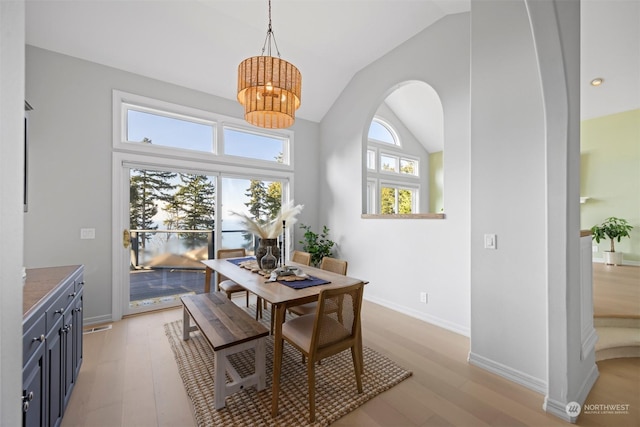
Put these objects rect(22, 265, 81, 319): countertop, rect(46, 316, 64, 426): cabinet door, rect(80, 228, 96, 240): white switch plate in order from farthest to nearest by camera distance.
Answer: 1. rect(80, 228, 96, 240): white switch plate
2. rect(46, 316, 64, 426): cabinet door
3. rect(22, 265, 81, 319): countertop

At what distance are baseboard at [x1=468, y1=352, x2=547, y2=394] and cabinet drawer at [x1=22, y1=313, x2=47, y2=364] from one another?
2.96 metres

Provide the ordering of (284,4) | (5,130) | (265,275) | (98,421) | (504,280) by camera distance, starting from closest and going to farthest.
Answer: (5,130)
(98,421)
(504,280)
(265,275)
(284,4)

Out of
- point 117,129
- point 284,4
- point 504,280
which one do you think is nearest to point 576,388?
point 504,280

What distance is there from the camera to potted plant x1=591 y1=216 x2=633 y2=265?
15.9 ft

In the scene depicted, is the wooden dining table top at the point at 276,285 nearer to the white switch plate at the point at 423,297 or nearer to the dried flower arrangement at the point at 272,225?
the dried flower arrangement at the point at 272,225

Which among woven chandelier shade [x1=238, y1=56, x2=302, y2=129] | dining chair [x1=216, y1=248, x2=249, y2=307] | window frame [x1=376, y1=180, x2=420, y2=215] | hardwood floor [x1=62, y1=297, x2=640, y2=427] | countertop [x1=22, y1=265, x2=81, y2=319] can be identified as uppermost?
woven chandelier shade [x1=238, y1=56, x2=302, y2=129]

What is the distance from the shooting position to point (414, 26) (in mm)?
3303

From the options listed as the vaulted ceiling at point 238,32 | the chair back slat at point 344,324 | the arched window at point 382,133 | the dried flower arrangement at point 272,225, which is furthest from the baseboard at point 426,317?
the arched window at point 382,133

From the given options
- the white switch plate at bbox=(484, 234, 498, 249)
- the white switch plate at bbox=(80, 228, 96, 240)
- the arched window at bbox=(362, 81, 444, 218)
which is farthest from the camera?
the arched window at bbox=(362, 81, 444, 218)

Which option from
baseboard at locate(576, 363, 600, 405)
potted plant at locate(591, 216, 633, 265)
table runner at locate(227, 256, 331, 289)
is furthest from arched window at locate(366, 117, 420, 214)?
baseboard at locate(576, 363, 600, 405)

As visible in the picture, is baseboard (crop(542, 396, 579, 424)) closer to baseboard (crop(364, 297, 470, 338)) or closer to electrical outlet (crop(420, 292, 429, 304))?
baseboard (crop(364, 297, 470, 338))

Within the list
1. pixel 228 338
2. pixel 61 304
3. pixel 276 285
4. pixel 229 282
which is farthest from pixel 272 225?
pixel 61 304

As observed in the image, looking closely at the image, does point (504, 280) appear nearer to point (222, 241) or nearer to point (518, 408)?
point (518, 408)

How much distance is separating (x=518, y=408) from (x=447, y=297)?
129 cm
